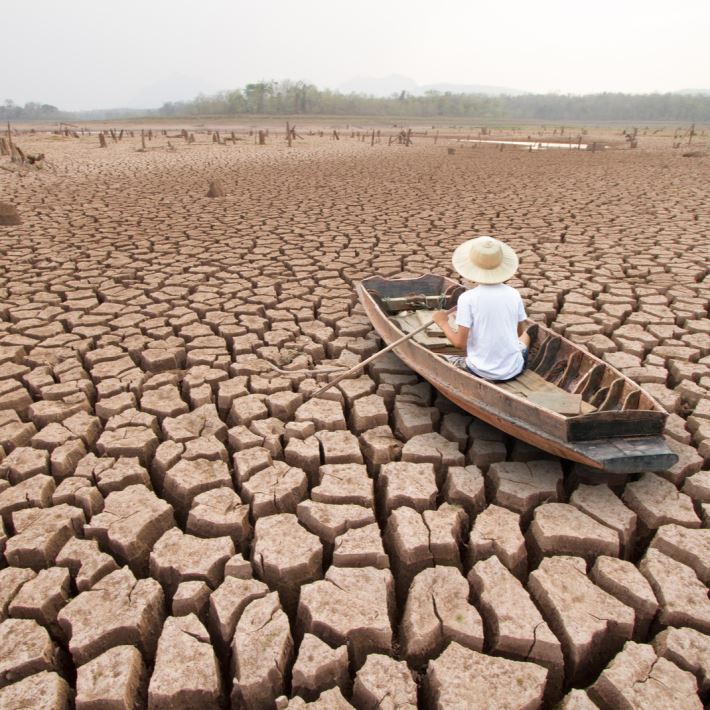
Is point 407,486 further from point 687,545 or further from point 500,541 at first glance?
point 687,545

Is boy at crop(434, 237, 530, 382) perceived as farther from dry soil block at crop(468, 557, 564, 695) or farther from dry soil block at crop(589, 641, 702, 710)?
dry soil block at crop(589, 641, 702, 710)

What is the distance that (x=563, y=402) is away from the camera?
8.82 feet

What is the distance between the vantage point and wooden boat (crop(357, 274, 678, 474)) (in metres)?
2.29

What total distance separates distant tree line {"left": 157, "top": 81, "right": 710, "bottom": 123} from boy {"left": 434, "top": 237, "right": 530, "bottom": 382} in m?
78.9

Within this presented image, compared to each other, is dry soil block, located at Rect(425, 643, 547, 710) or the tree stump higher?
the tree stump

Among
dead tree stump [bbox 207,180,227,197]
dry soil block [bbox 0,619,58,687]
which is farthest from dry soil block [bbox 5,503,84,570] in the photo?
dead tree stump [bbox 207,180,227,197]

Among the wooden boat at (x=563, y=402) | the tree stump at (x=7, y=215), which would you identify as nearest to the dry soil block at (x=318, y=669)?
the wooden boat at (x=563, y=402)

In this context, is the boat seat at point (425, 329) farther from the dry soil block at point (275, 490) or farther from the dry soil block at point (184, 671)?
the dry soil block at point (184, 671)

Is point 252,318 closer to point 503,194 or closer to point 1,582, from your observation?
point 1,582

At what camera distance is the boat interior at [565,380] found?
2651mm

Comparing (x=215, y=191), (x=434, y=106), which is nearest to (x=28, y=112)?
(x=434, y=106)

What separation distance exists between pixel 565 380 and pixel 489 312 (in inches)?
27.5

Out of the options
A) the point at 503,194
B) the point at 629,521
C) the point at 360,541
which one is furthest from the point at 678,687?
the point at 503,194

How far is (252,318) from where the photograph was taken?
4453mm
